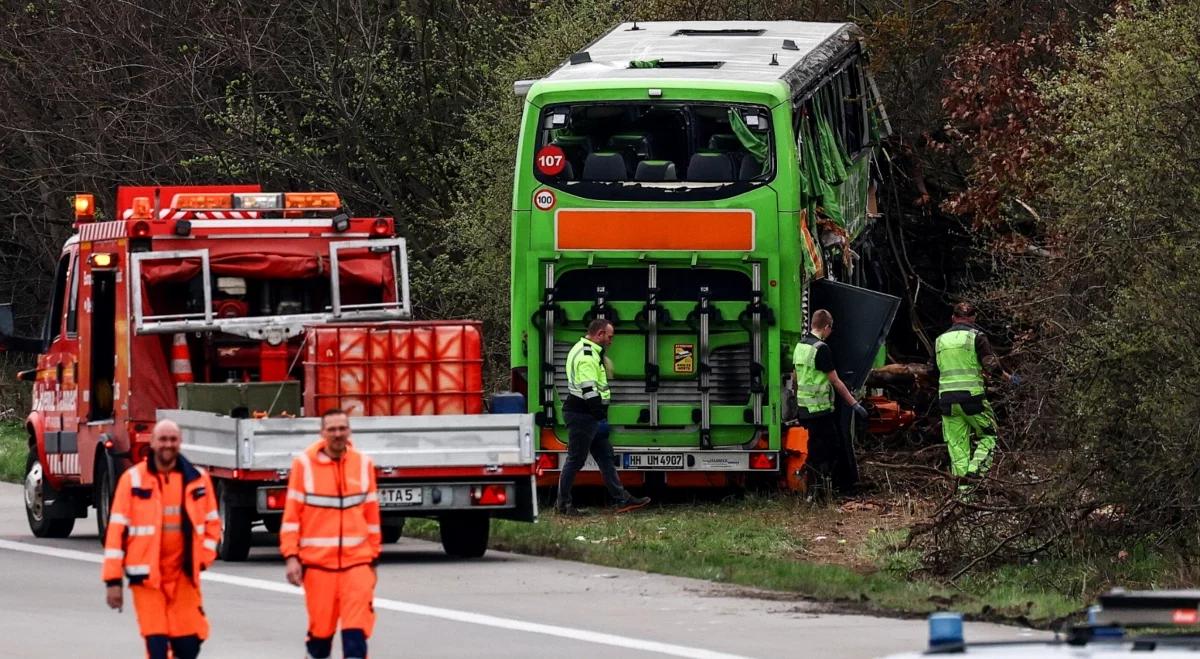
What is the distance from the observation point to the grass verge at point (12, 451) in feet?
91.0

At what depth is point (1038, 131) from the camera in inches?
819

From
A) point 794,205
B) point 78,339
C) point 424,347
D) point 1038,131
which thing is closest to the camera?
point 424,347

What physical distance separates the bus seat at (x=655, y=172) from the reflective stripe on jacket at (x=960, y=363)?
2776 millimetres

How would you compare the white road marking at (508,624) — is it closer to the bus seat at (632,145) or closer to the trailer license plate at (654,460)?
the trailer license plate at (654,460)

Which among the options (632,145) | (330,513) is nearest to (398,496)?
(632,145)

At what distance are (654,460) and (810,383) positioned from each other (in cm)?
153

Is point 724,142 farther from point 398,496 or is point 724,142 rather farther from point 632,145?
point 398,496

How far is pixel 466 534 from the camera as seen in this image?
1700 cm

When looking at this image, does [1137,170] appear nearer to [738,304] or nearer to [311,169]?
[738,304]

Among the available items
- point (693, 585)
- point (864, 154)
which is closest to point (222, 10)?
point (864, 154)

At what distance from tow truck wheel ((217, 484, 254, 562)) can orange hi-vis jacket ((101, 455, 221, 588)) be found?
6.09 m

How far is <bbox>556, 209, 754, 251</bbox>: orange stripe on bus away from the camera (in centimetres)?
1962

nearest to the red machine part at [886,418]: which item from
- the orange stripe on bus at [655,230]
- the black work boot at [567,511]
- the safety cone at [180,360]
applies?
the orange stripe on bus at [655,230]

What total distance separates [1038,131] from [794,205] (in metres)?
2.77
